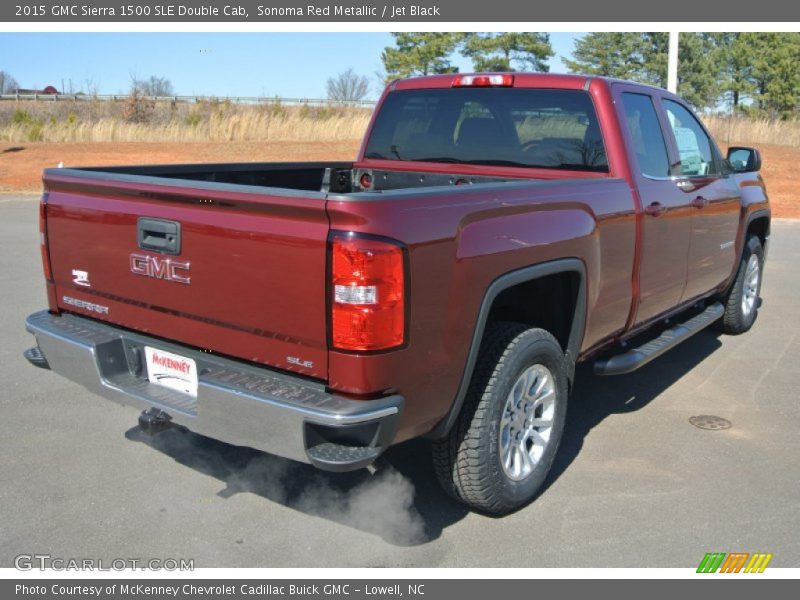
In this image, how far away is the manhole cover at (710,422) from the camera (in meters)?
4.78

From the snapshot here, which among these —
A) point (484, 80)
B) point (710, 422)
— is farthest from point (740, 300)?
point (484, 80)

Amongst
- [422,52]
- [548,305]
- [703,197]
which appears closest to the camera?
[548,305]

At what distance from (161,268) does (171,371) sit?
0.45 metres

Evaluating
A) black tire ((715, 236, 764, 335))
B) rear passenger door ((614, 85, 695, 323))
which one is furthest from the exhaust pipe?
black tire ((715, 236, 764, 335))

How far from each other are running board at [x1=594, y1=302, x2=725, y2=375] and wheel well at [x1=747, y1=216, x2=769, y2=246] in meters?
1.21

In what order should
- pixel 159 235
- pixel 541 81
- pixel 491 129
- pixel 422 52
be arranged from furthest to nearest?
1. pixel 422 52
2. pixel 491 129
3. pixel 541 81
4. pixel 159 235

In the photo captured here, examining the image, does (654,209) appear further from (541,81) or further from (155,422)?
(155,422)

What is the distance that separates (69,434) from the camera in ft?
14.6

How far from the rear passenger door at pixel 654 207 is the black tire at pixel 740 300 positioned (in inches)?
72.9

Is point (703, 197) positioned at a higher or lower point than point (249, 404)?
higher

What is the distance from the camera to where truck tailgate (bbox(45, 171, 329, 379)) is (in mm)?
2875

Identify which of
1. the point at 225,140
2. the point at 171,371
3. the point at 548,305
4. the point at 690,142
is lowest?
the point at 171,371

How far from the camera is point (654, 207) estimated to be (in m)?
→ 4.49
